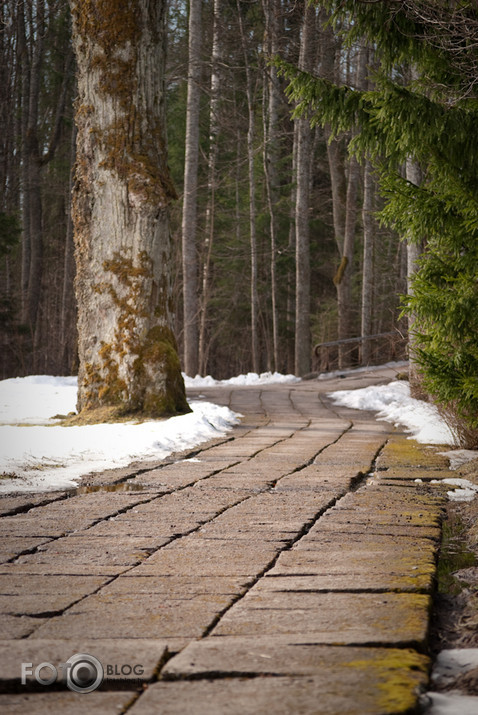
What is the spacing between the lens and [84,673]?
86.4 inches

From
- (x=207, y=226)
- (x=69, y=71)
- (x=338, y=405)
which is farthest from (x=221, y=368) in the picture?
(x=338, y=405)

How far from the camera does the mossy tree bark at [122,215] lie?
377 inches

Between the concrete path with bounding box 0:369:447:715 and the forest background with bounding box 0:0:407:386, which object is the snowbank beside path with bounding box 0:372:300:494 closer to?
the concrete path with bounding box 0:369:447:715

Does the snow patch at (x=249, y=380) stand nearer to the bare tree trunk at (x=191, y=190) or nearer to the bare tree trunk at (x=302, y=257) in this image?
the bare tree trunk at (x=191, y=190)

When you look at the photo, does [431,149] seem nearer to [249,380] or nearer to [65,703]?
[65,703]

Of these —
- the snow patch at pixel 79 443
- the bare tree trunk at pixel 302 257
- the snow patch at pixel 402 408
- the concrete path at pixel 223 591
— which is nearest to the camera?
the concrete path at pixel 223 591

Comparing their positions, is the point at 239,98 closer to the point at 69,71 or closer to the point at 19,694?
the point at 69,71

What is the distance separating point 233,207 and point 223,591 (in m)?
26.5

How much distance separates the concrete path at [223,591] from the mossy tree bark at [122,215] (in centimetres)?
360

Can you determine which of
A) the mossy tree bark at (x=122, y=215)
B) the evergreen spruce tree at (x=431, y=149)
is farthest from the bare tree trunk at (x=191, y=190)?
the evergreen spruce tree at (x=431, y=149)

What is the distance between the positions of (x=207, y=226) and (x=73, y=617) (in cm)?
2415

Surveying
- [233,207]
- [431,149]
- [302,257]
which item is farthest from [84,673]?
[233,207]

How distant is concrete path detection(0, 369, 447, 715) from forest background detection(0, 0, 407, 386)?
14444 millimetres

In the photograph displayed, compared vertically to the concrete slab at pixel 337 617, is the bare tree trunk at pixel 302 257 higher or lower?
higher
